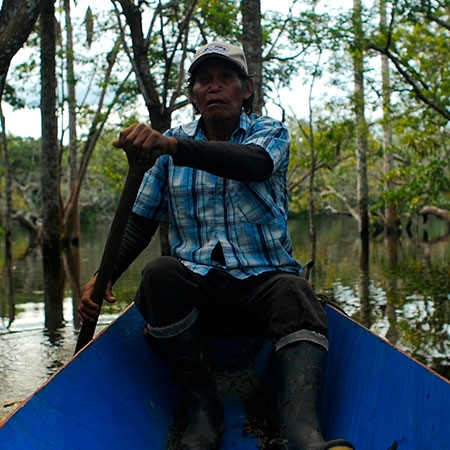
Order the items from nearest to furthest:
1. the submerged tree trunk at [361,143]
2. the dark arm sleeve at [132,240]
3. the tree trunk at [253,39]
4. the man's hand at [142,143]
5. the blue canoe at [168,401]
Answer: the blue canoe at [168,401], the man's hand at [142,143], the dark arm sleeve at [132,240], the tree trunk at [253,39], the submerged tree trunk at [361,143]

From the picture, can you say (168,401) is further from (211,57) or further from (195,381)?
(211,57)

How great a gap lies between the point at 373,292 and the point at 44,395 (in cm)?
705

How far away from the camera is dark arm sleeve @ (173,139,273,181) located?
2270 mm

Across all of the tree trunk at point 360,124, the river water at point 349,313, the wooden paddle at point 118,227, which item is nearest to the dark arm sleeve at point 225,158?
the wooden paddle at point 118,227

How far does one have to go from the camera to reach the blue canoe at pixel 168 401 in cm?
198

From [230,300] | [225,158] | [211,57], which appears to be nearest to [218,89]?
[211,57]

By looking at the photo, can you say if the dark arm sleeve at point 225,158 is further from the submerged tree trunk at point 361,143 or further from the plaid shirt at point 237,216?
the submerged tree trunk at point 361,143

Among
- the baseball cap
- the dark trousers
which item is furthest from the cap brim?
the dark trousers

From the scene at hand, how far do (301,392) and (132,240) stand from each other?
3.56 feet

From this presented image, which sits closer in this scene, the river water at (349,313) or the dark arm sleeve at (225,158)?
the dark arm sleeve at (225,158)

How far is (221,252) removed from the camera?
2598 mm

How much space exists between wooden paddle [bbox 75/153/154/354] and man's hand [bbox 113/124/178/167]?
0.03m

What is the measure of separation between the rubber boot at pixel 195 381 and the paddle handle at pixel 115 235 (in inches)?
12.9

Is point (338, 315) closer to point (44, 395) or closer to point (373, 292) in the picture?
point (44, 395)
